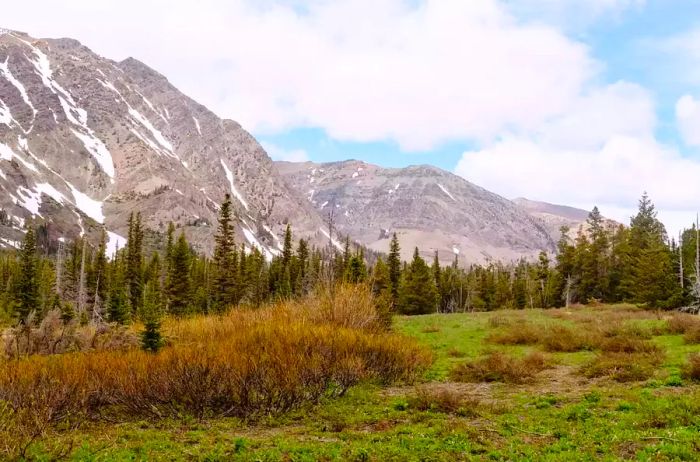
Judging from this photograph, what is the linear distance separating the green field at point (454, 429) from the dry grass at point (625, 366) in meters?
0.29

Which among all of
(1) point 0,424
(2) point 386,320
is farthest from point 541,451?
(2) point 386,320

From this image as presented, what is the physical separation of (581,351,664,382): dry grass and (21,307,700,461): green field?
0.29 metres

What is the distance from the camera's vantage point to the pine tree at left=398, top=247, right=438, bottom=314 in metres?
71.3

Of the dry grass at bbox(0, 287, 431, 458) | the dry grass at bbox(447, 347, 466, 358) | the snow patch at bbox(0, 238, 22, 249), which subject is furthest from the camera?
the snow patch at bbox(0, 238, 22, 249)

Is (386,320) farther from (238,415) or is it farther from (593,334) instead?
(238,415)

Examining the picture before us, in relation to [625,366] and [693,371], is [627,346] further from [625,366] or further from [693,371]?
[693,371]

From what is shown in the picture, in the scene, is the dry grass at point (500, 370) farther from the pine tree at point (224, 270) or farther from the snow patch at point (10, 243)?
the snow patch at point (10, 243)

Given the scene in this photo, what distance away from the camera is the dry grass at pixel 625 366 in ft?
55.1

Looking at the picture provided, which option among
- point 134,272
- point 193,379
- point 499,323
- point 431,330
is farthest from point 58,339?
point 134,272

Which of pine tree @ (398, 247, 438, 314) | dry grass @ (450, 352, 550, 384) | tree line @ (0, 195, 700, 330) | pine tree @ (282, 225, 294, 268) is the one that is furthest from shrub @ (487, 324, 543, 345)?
pine tree @ (282, 225, 294, 268)

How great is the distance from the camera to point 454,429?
A: 11.7m

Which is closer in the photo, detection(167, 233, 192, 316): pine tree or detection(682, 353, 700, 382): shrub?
detection(682, 353, 700, 382): shrub

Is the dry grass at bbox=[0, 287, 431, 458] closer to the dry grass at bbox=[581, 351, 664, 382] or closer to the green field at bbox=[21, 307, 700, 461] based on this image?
the green field at bbox=[21, 307, 700, 461]

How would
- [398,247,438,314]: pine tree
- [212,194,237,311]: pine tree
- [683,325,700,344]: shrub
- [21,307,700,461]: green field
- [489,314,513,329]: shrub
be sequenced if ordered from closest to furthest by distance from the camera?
[21,307,700,461]: green field → [683,325,700,344]: shrub → [489,314,513,329]: shrub → [212,194,237,311]: pine tree → [398,247,438,314]: pine tree
